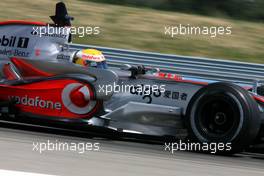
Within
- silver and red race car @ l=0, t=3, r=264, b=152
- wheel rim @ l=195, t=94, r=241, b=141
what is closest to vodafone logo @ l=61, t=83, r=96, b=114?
silver and red race car @ l=0, t=3, r=264, b=152

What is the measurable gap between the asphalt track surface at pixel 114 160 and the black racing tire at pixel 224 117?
0.68ft

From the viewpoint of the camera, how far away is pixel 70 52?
8.05 meters

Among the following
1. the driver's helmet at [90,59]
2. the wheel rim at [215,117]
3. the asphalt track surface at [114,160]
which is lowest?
the asphalt track surface at [114,160]

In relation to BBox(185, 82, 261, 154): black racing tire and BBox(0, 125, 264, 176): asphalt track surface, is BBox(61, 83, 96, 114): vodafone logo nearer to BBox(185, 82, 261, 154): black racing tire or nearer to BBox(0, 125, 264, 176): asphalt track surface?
BBox(0, 125, 264, 176): asphalt track surface

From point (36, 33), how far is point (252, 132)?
3.21m

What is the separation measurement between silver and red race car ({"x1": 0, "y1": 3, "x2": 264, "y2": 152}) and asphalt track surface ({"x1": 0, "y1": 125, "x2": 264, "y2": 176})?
275 mm

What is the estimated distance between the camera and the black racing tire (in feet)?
21.8

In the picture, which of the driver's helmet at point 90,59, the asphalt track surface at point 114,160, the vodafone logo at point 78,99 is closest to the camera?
the asphalt track surface at point 114,160

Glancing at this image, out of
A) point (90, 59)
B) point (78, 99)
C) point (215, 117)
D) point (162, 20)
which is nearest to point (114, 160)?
point (215, 117)

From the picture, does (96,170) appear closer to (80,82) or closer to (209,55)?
(80,82)

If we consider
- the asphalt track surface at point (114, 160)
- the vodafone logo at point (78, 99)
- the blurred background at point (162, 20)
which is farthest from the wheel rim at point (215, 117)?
the blurred background at point (162, 20)

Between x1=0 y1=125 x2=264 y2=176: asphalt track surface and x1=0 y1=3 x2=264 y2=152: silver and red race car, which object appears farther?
x1=0 y1=3 x2=264 y2=152: silver and red race car

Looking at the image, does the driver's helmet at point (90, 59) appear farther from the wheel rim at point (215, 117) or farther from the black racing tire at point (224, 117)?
the wheel rim at point (215, 117)

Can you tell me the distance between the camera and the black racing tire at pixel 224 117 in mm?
6637
